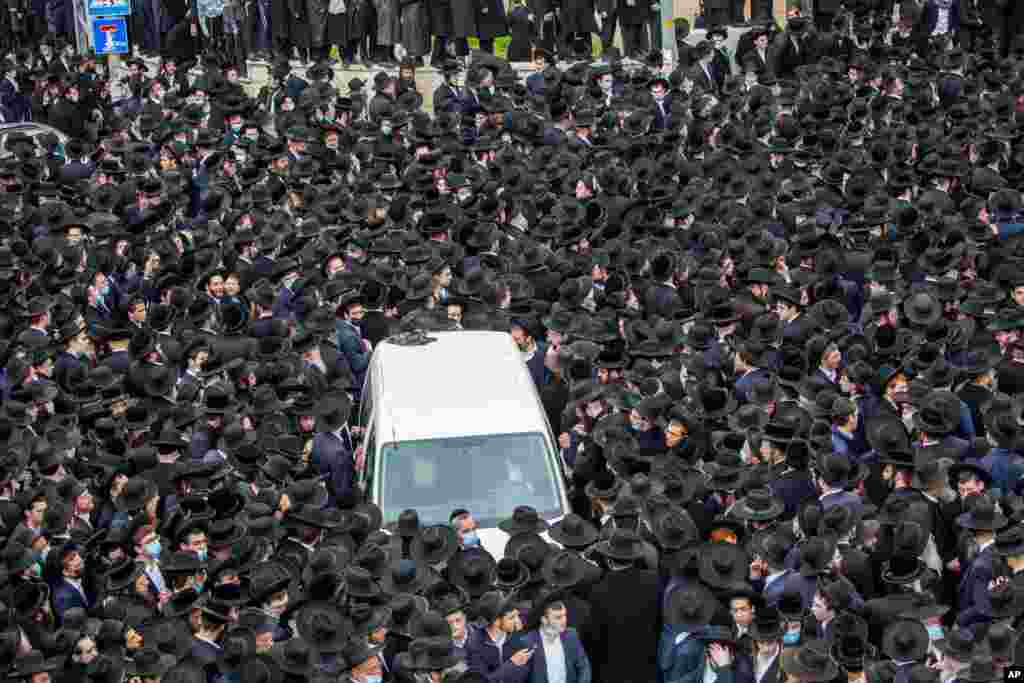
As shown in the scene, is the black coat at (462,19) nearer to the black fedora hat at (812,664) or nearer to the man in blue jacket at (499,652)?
the man in blue jacket at (499,652)

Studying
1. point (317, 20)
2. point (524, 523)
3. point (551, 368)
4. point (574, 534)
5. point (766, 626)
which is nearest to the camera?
point (766, 626)

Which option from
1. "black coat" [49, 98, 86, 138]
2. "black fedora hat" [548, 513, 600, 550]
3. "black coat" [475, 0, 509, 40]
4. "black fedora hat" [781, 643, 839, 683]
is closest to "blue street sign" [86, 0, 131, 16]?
"black coat" [49, 98, 86, 138]

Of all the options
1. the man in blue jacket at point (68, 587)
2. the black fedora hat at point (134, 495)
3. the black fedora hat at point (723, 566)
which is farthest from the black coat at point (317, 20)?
the black fedora hat at point (723, 566)

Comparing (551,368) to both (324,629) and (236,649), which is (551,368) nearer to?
(324,629)

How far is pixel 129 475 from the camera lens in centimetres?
1141

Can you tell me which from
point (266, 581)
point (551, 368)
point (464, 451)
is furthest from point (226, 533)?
point (551, 368)

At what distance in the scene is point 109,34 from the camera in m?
24.2

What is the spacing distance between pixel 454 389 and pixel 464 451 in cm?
69

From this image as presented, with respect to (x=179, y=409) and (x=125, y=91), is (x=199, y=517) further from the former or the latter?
(x=125, y=91)

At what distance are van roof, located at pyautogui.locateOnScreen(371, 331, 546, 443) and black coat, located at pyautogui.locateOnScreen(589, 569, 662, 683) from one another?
6.57 feet

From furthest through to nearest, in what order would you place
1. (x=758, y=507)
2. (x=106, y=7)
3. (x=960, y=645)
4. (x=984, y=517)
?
(x=106, y=7) → (x=758, y=507) → (x=984, y=517) → (x=960, y=645)

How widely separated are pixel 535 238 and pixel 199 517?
6.42 metres

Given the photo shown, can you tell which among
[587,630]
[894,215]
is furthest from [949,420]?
[894,215]

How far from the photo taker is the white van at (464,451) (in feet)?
36.2
